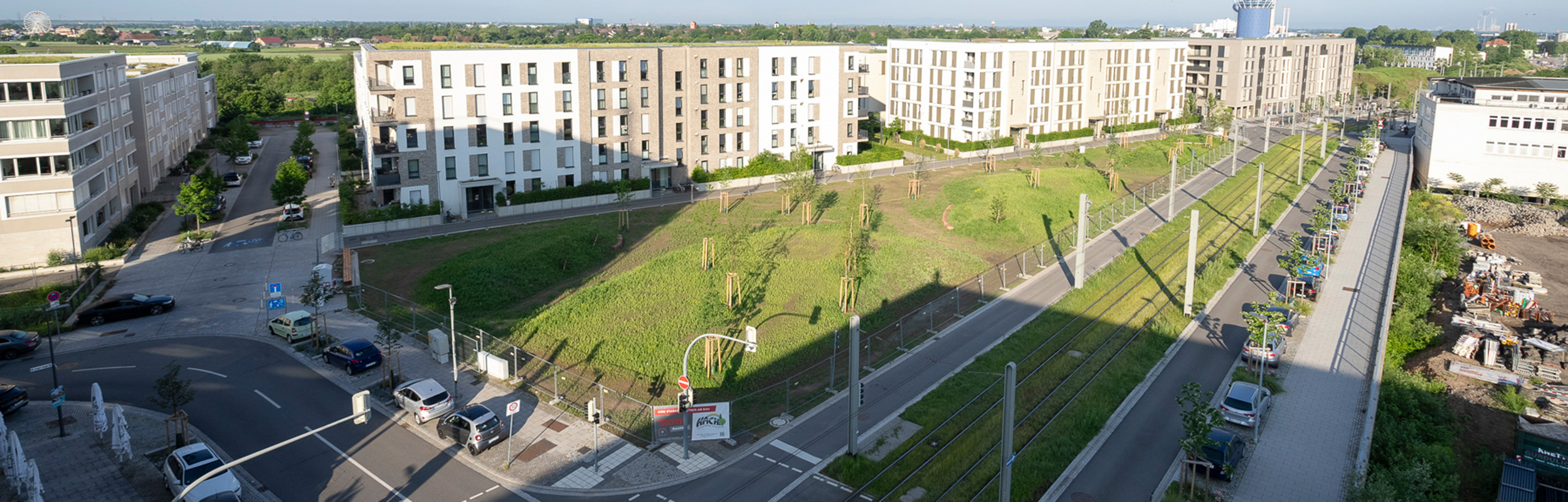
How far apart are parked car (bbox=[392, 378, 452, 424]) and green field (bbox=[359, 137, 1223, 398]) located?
557cm

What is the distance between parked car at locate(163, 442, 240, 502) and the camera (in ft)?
80.5

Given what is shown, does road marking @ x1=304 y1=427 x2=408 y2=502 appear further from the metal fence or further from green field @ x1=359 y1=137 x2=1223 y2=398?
green field @ x1=359 y1=137 x2=1223 y2=398

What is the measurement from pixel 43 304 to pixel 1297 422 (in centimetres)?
5478

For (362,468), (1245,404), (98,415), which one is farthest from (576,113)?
(1245,404)

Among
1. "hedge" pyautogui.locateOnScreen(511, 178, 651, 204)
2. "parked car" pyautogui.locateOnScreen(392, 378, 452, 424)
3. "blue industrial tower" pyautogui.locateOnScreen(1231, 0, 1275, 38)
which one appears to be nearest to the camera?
"parked car" pyautogui.locateOnScreen(392, 378, 452, 424)

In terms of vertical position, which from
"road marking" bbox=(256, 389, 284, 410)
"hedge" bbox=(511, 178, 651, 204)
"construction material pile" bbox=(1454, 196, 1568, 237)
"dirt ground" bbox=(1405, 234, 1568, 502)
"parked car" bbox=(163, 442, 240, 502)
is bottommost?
"dirt ground" bbox=(1405, 234, 1568, 502)

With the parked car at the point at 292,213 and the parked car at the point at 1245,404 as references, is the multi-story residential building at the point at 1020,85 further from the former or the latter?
the parked car at the point at 1245,404

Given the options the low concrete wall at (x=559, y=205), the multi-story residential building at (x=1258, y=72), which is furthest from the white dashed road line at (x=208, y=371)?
the multi-story residential building at (x=1258, y=72)

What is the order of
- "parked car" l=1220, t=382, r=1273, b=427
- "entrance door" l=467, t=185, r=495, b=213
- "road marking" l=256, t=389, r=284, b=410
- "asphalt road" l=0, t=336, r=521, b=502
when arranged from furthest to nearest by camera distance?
"entrance door" l=467, t=185, r=495, b=213, "road marking" l=256, t=389, r=284, b=410, "parked car" l=1220, t=382, r=1273, b=427, "asphalt road" l=0, t=336, r=521, b=502

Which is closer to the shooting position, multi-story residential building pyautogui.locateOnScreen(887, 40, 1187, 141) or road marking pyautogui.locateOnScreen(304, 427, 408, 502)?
road marking pyautogui.locateOnScreen(304, 427, 408, 502)

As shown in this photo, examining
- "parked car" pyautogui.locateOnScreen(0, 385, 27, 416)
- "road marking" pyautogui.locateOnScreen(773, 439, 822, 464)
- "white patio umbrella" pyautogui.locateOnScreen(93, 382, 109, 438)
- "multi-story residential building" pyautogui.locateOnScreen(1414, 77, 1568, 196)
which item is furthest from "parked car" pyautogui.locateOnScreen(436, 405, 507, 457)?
"multi-story residential building" pyautogui.locateOnScreen(1414, 77, 1568, 196)

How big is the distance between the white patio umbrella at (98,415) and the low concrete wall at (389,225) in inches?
1136

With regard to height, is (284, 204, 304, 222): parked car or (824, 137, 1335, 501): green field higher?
(284, 204, 304, 222): parked car

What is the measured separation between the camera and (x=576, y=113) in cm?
6700
